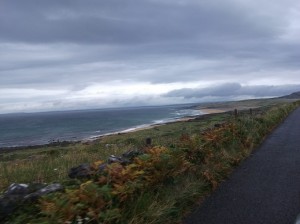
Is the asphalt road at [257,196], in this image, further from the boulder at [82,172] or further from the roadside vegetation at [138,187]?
the boulder at [82,172]

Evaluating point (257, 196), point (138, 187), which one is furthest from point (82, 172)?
point (257, 196)

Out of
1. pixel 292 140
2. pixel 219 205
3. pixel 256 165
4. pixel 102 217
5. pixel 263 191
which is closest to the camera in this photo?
pixel 102 217

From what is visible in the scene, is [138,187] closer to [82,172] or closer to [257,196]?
[82,172]

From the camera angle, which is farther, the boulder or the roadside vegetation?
the boulder

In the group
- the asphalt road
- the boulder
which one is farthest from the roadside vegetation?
the asphalt road

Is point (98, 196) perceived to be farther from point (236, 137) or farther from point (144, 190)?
point (236, 137)

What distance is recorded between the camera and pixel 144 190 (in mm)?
6801

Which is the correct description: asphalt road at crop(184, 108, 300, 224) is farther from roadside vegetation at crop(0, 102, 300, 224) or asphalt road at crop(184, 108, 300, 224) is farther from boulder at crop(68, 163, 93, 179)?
boulder at crop(68, 163, 93, 179)

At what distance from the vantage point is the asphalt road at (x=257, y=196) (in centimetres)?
664

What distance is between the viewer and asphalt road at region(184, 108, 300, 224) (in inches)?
261

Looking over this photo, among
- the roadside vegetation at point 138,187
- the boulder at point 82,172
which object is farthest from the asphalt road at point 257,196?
the boulder at point 82,172

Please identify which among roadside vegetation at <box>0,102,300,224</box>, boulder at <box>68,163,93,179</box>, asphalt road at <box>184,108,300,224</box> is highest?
boulder at <box>68,163,93,179</box>

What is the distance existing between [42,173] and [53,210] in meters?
4.10

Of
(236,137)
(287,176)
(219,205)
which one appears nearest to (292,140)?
(236,137)
